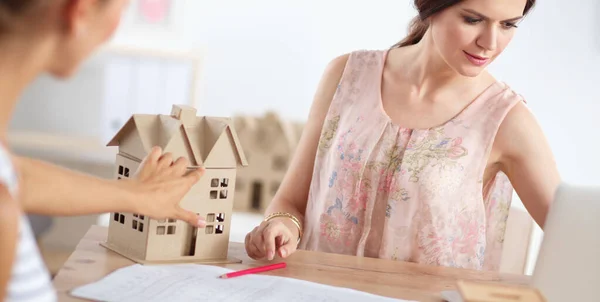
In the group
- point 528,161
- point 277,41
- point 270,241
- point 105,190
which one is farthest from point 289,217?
point 277,41

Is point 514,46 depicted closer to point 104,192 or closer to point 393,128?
point 393,128

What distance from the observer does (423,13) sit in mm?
1733

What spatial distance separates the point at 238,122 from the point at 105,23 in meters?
2.61

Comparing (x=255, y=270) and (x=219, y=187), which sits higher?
(x=219, y=187)

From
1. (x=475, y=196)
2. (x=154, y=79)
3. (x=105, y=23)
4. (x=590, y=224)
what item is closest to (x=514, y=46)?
(x=154, y=79)

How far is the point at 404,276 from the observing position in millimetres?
1438

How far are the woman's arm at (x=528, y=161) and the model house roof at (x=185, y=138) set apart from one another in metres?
0.62

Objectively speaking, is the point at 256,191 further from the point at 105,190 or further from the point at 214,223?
the point at 105,190

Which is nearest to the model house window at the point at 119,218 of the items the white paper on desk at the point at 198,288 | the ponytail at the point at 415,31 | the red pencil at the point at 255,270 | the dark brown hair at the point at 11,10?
the white paper on desk at the point at 198,288

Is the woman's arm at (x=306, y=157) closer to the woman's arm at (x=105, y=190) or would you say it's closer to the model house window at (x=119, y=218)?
the model house window at (x=119, y=218)

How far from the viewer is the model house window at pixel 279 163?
3.28m

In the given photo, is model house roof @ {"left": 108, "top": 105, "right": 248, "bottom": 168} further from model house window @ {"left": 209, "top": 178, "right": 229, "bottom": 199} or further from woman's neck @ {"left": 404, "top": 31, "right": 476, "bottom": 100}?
woman's neck @ {"left": 404, "top": 31, "right": 476, "bottom": 100}

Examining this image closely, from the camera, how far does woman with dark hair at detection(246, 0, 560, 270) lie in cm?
164

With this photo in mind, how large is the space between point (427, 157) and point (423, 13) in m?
0.30
